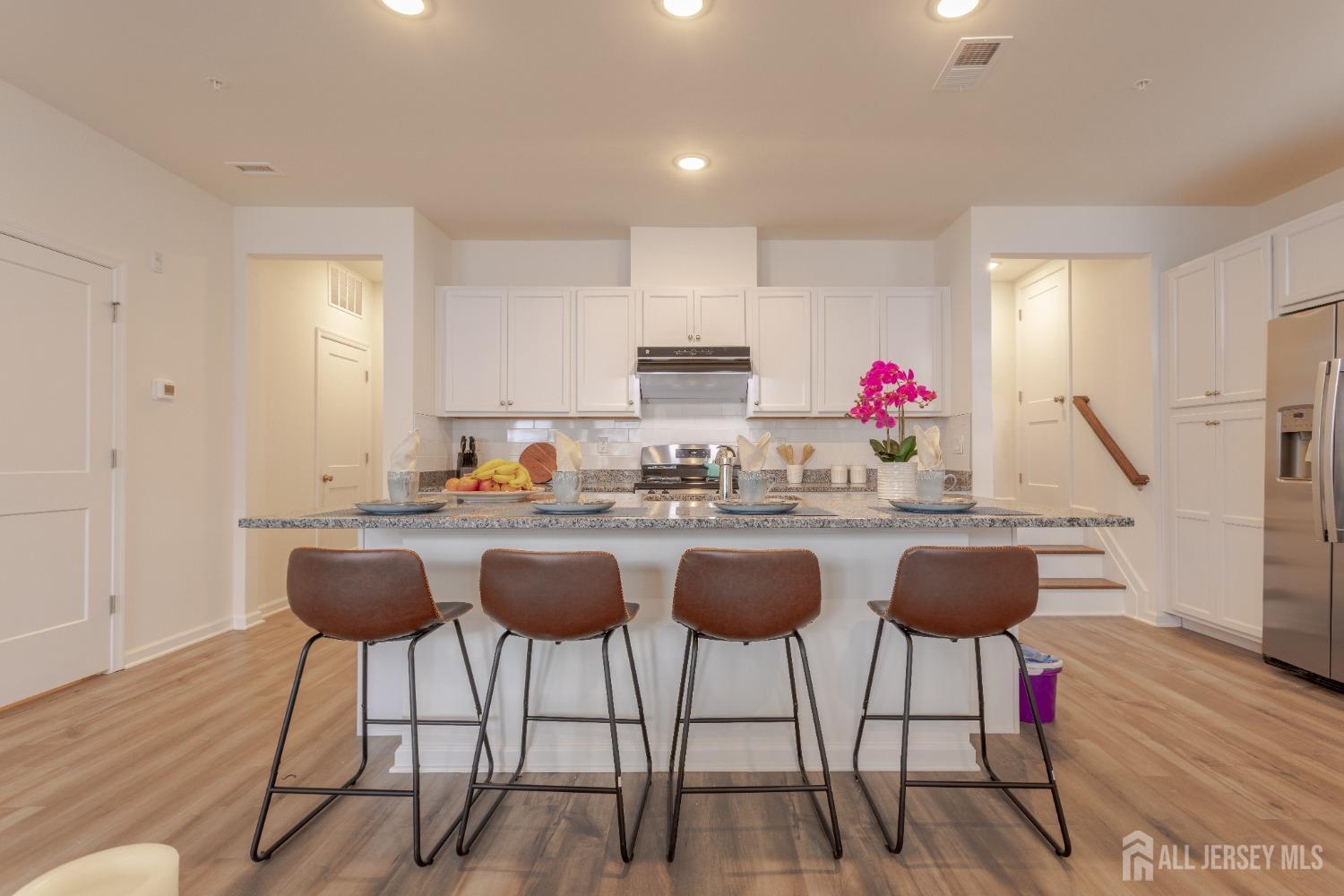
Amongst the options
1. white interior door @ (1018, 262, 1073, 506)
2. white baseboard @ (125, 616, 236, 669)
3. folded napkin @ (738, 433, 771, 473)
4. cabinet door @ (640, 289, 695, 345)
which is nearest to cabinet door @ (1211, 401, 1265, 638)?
white interior door @ (1018, 262, 1073, 506)

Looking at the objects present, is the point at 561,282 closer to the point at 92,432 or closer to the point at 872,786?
the point at 92,432

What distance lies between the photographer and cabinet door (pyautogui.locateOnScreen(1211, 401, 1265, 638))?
3451mm

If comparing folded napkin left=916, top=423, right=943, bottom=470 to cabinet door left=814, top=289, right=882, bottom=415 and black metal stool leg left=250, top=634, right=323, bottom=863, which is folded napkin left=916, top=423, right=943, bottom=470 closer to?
black metal stool leg left=250, top=634, right=323, bottom=863

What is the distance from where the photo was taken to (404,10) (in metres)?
2.33

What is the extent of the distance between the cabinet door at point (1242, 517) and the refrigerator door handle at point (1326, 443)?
1.29ft

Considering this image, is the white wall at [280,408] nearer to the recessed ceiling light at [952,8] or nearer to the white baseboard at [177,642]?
the white baseboard at [177,642]

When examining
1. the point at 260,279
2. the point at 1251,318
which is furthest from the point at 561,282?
the point at 1251,318

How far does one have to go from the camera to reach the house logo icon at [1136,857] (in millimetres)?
1729

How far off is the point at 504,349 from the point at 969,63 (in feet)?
10.6

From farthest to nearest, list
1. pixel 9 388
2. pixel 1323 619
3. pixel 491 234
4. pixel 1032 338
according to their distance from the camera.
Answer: pixel 1032 338, pixel 491 234, pixel 1323 619, pixel 9 388

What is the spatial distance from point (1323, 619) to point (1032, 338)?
3.20 m

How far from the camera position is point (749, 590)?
1.79 metres

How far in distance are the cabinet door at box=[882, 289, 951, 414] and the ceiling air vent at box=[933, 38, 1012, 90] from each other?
1.88 meters

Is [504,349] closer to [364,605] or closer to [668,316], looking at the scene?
[668,316]
